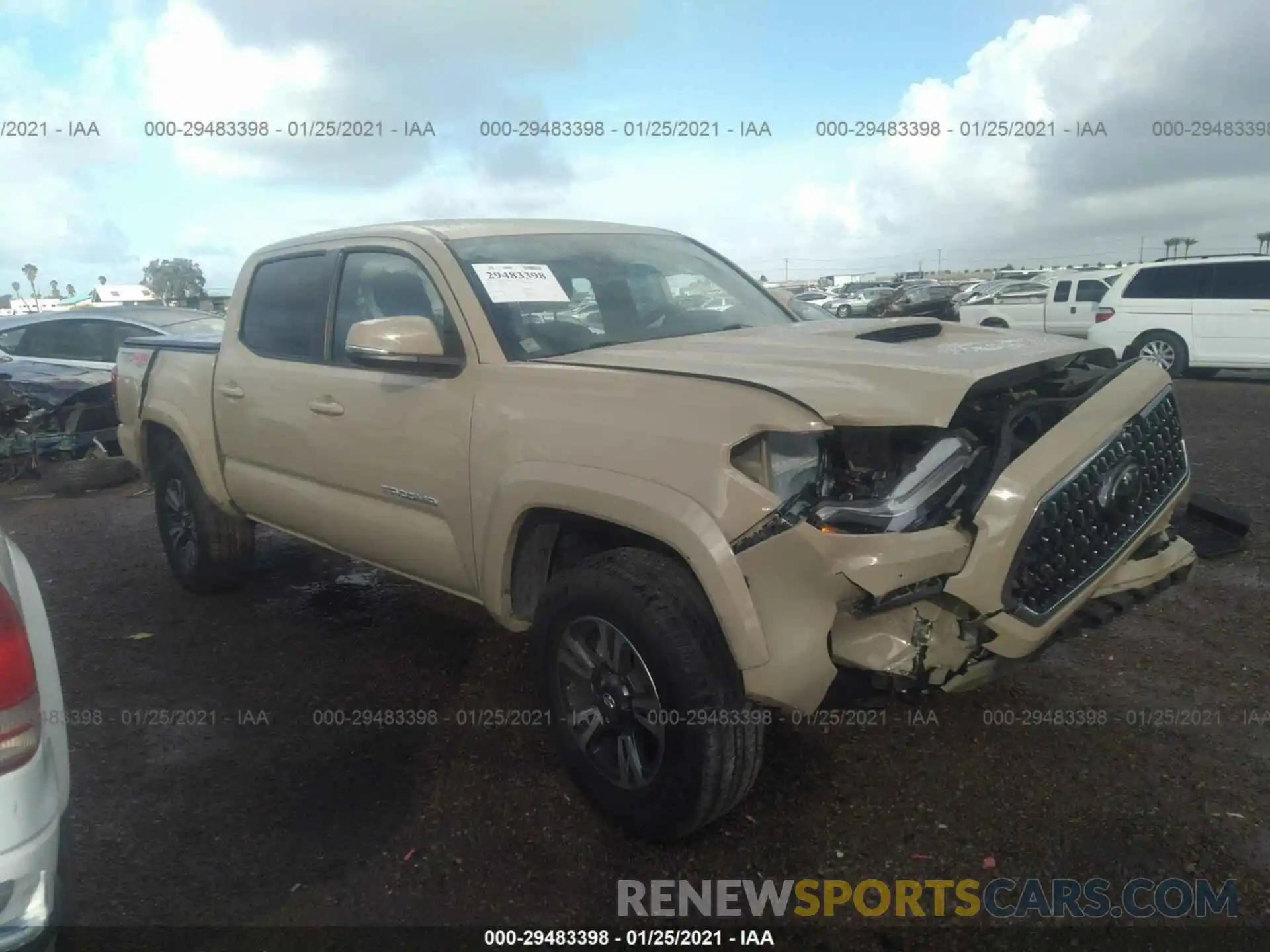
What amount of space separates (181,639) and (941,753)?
353 cm

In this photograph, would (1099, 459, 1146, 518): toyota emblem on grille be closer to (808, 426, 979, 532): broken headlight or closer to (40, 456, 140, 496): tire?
(808, 426, 979, 532): broken headlight

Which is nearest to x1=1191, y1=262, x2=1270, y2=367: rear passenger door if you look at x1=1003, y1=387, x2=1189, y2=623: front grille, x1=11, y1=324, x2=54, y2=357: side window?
x1=1003, y1=387, x2=1189, y2=623: front grille

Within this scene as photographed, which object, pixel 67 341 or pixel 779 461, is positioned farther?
pixel 67 341

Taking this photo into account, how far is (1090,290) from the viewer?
17000 mm

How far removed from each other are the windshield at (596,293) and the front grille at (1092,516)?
4.86 feet

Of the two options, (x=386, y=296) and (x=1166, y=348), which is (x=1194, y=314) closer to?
(x=1166, y=348)

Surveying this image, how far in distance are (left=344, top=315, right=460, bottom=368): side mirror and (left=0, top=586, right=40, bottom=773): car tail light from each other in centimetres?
142

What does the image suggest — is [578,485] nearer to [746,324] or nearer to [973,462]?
[973,462]

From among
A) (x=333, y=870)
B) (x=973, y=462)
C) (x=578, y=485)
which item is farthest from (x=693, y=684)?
(x=333, y=870)

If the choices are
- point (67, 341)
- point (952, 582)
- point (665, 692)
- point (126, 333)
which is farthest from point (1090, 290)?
point (665, 692)

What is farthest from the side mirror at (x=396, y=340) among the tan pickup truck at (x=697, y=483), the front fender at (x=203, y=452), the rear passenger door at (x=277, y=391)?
the front fender at (x=203, y=452)

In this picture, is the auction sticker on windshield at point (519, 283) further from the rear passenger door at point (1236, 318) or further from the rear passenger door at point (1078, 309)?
the rear passenger door at point (1078, 309)

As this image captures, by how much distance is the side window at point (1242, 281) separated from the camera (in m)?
11.9

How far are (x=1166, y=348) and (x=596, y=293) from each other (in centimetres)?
1202
